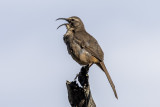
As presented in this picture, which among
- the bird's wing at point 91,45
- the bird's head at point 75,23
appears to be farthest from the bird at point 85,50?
the bird's head at point 75,23

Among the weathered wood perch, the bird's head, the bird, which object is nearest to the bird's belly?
the bird

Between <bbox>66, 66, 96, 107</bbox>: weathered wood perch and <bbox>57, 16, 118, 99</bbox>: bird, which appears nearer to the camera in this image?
<bbox>66, 66, 96, 107</bbox>: weathered wood perch

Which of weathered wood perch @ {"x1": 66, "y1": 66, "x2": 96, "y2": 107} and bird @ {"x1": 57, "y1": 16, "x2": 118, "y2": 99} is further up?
bird @ {"x1": 57, "y1": 16, "x2": 118, "y2": 99}

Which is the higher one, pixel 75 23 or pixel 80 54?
pixel 75 23

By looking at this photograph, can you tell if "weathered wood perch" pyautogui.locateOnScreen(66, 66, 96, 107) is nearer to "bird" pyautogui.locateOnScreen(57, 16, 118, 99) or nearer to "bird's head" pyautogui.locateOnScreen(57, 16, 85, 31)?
"bird" pyautogui.locateOnScreen(57, 16, 118, 99)

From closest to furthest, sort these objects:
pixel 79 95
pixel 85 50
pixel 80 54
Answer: pixel 79 95
pixel 80 54
pixel 85 50

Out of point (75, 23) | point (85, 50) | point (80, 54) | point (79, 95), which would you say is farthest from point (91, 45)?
point (79, 95)

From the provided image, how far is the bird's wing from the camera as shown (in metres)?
10.5

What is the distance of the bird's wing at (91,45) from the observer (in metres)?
10.5

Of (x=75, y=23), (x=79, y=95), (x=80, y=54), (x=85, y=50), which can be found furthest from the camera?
(x=75, y=23)

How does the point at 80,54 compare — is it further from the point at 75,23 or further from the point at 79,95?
the point at 79,95

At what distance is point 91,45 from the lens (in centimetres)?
1061

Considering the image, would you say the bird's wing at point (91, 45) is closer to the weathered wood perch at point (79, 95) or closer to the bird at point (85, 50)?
the bird at point (85, 50)

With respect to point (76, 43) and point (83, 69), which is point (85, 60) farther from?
point (83, 69)
